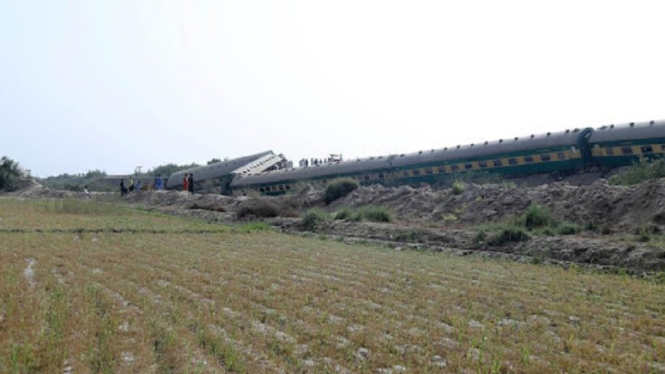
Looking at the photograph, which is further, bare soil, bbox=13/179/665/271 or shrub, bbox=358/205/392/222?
shrub, bbox=358/205/392/222

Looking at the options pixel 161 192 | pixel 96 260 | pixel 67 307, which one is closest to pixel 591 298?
pixel 67 307

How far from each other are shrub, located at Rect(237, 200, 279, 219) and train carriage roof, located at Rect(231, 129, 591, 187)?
11069 mm

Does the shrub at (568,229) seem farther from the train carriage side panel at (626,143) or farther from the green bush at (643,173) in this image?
the train carriage side panel at (626,143)

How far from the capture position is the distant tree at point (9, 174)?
66625 millimetres

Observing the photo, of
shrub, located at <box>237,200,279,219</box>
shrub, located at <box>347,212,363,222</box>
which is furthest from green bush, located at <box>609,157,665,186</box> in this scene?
shrub, located at <box>237,200,279,219</box>

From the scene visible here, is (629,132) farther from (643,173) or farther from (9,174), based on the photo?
(9,174)

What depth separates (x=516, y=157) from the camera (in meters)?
33.3

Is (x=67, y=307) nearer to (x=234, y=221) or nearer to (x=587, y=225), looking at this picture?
(x=587, y=225)

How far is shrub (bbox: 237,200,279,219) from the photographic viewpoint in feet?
107

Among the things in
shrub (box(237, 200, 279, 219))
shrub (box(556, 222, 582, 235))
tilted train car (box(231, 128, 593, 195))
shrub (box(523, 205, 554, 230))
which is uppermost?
tilted train car (box(231, 128, 593, 195))

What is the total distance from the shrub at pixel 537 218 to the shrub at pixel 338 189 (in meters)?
17.7

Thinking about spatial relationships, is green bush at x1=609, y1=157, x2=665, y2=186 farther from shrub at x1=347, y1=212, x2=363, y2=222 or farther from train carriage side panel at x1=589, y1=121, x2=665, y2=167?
shrub at x1=347, y1=212, x2=363, y2=222

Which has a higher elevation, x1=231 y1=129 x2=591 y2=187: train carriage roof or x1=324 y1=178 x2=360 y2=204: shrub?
x1=231 y1=129 x2=591 y2=187: train carriage roof

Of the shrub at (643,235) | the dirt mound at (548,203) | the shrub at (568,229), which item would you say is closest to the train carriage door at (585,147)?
the dirt mound at (548,203)
